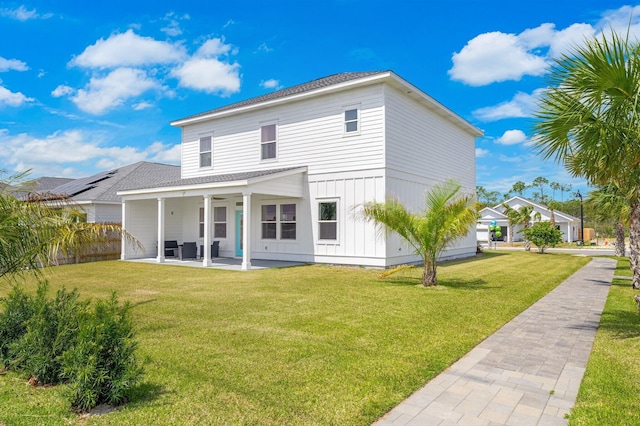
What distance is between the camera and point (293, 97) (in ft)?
53.4

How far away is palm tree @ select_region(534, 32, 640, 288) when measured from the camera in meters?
5.58

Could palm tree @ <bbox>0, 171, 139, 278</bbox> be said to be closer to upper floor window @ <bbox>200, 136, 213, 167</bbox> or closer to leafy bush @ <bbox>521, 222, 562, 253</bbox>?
upper floor window @ <bbox>200, 136, 213, 167</bbox>

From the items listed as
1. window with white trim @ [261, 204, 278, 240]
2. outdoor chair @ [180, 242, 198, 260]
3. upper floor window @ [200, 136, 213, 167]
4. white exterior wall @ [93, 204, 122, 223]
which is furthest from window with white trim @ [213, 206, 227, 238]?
white exterior wall @ [93, 204, 122, 223]

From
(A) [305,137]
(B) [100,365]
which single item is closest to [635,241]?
(B) [100,365]

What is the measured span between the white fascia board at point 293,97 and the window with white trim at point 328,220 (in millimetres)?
4270

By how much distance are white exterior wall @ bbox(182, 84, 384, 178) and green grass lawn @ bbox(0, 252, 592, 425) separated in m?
5.39

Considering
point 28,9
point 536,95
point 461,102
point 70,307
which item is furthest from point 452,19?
point 70,307

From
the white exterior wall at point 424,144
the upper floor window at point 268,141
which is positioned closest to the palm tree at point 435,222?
the white exterior wall at point 424,144

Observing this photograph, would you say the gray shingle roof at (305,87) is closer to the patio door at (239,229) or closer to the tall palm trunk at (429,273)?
the patio door at (239,229)

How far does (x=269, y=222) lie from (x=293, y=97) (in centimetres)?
533

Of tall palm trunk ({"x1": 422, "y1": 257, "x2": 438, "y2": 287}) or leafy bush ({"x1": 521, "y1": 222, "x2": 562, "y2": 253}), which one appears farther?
leafy bush ({"x1": 521, "y1": 222, "x2": 562, "y2": 253})

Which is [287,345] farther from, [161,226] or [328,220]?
[161,226]

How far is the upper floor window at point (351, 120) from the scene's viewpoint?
596 inches

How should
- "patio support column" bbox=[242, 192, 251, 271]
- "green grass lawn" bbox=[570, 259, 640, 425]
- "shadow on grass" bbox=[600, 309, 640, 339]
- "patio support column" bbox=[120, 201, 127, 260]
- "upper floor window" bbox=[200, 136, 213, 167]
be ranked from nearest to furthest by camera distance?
"green grass lawn" bbox=[570, 259, 640, 425], "shadow on grass" bbox=[600, 309, 640, 339], "patio support column" bbox=[242, 192, 251, 271], "patio support column" bbox=[120, 201, 127, 260], "upper floor window" bbox=[200, 136, 213, 167]
